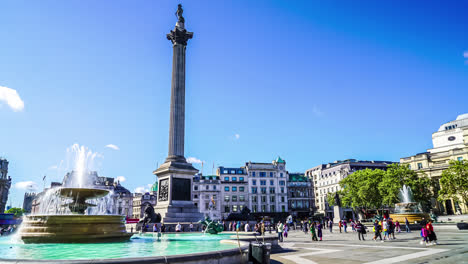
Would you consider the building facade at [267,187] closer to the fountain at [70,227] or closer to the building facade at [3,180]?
the building facade at [3,180]

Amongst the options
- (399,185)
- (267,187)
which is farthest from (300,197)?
(399,185)

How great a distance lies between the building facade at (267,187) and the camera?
89.4 meters

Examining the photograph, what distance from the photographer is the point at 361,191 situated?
55.7m

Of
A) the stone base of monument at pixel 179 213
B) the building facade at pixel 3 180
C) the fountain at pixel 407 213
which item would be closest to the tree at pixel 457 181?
the fountain at pixel 407 213

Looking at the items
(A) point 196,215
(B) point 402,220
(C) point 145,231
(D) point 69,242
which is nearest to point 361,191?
(B) point 402,220

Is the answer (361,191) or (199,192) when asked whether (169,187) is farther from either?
(199,192)

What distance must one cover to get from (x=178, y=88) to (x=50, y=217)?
24.1 m

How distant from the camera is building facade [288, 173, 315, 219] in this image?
307 feet

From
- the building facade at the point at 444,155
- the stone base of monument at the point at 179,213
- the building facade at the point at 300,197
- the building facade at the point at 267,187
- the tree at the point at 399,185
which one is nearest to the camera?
the stone base of monument at the point at 179,213

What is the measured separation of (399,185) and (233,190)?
158 feet

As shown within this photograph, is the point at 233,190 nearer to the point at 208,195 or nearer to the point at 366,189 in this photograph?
the point at 208,195

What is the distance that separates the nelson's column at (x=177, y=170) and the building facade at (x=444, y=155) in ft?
155

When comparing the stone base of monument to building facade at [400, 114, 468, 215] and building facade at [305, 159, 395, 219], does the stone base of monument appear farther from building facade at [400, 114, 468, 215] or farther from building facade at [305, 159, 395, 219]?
building facade at [305, 159, 395, 219]

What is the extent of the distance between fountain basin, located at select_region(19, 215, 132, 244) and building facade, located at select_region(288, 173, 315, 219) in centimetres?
8341
